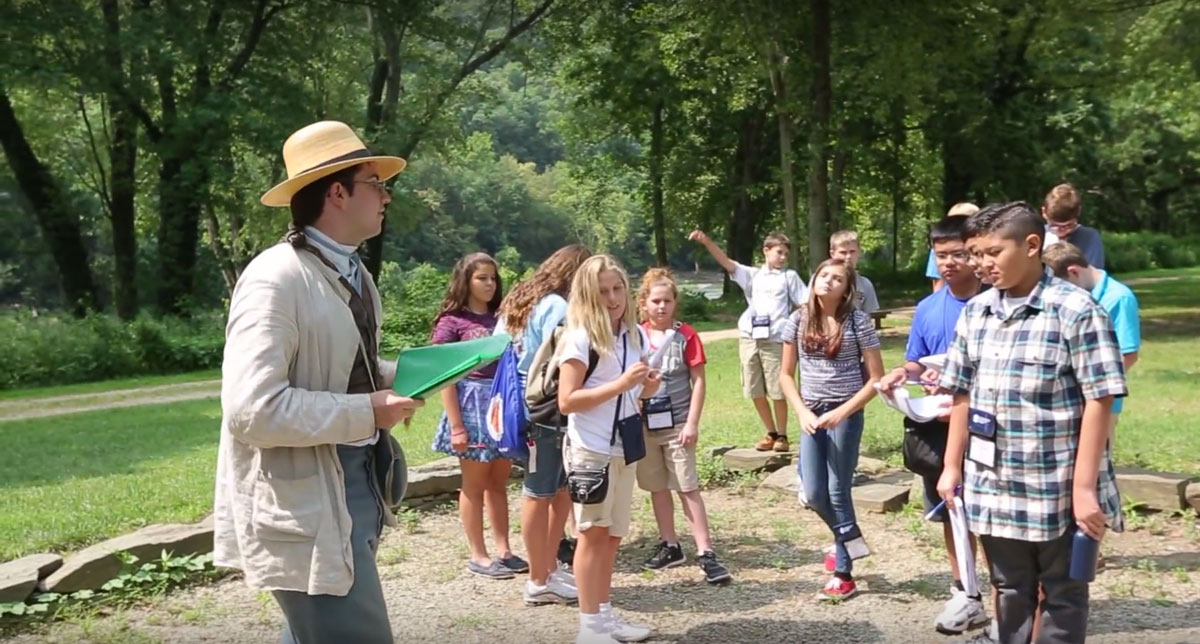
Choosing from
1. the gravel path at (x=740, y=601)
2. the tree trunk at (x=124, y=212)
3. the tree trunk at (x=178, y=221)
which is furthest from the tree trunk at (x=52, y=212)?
the gravel path at (x=740, y=601)

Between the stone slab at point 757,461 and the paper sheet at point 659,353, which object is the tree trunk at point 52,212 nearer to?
the stone slab at point 757,461

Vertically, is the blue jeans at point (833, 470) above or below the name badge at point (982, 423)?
below

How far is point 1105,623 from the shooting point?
503 centimetres

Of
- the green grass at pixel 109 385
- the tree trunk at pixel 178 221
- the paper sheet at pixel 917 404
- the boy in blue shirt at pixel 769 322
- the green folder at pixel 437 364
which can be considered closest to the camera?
the green folder at pixel 437 364

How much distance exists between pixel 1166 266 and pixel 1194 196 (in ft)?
26.5

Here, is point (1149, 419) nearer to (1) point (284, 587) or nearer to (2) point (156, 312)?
(1) point (284, 587)

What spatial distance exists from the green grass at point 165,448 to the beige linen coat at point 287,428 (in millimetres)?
4142

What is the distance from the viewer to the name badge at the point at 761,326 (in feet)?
29.6

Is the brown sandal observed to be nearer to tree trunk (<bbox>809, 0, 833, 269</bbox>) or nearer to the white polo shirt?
the white polo shirt

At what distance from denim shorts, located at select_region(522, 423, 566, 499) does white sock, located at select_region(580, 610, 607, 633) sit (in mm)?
817

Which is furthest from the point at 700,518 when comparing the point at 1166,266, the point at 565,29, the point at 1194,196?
the point at 1194,196

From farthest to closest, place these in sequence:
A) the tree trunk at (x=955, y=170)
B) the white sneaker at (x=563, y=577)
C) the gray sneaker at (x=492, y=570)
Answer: the tree trunk at (x=955, y=170), the gray sneaker at (x=492, y=570), the white sneaker at (x=563, y=577)

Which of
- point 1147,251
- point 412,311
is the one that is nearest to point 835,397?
point 412,311

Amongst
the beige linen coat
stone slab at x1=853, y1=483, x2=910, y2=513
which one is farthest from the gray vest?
the beige linen coat
